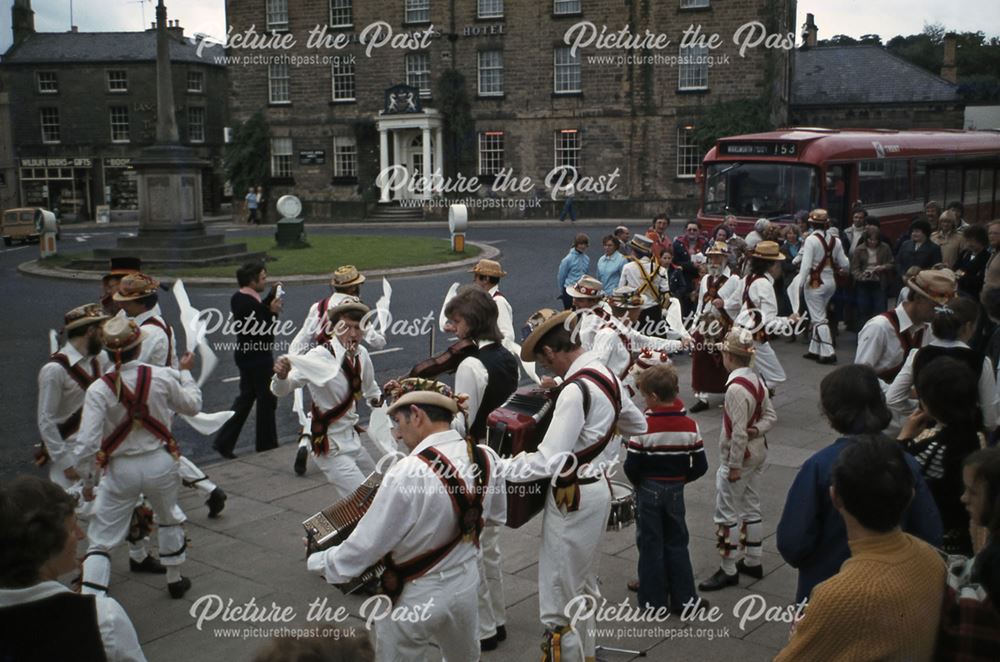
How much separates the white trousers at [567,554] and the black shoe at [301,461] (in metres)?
4.60

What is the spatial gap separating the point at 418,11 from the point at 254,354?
38110mm

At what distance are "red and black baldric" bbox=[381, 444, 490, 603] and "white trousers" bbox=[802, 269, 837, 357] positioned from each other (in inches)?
440

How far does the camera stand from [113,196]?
5828 centimetres

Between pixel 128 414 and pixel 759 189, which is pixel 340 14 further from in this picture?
pixel 128 414

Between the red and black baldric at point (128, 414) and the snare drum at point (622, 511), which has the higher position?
the red and black baldric at point (128, 414)

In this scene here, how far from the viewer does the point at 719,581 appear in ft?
21.7

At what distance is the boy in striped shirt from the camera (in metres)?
6.04

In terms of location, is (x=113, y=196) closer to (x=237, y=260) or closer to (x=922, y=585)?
(x=237, y=260)

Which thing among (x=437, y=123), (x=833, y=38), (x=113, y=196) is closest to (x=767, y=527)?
(x=437, y=123)

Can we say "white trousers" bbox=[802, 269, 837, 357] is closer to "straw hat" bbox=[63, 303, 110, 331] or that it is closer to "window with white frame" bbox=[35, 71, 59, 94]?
"straw hat" bbox=[63, 303, 110, 331]

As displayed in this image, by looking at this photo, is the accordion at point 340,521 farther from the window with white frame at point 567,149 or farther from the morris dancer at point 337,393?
the window with white frame at point 567,149

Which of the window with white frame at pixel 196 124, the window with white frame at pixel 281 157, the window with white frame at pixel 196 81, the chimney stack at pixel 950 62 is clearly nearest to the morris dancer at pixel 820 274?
the window with white frame at pixel 281 157

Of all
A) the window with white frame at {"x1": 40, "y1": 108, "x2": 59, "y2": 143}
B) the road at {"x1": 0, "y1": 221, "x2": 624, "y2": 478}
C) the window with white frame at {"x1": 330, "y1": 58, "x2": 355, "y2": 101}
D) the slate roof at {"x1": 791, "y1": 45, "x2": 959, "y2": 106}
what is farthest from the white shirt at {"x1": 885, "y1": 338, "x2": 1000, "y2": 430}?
the window with white frame at {"x1": 40, "y1": 108, "x2": 59, "y2": 143}

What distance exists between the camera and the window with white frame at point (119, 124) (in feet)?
190
